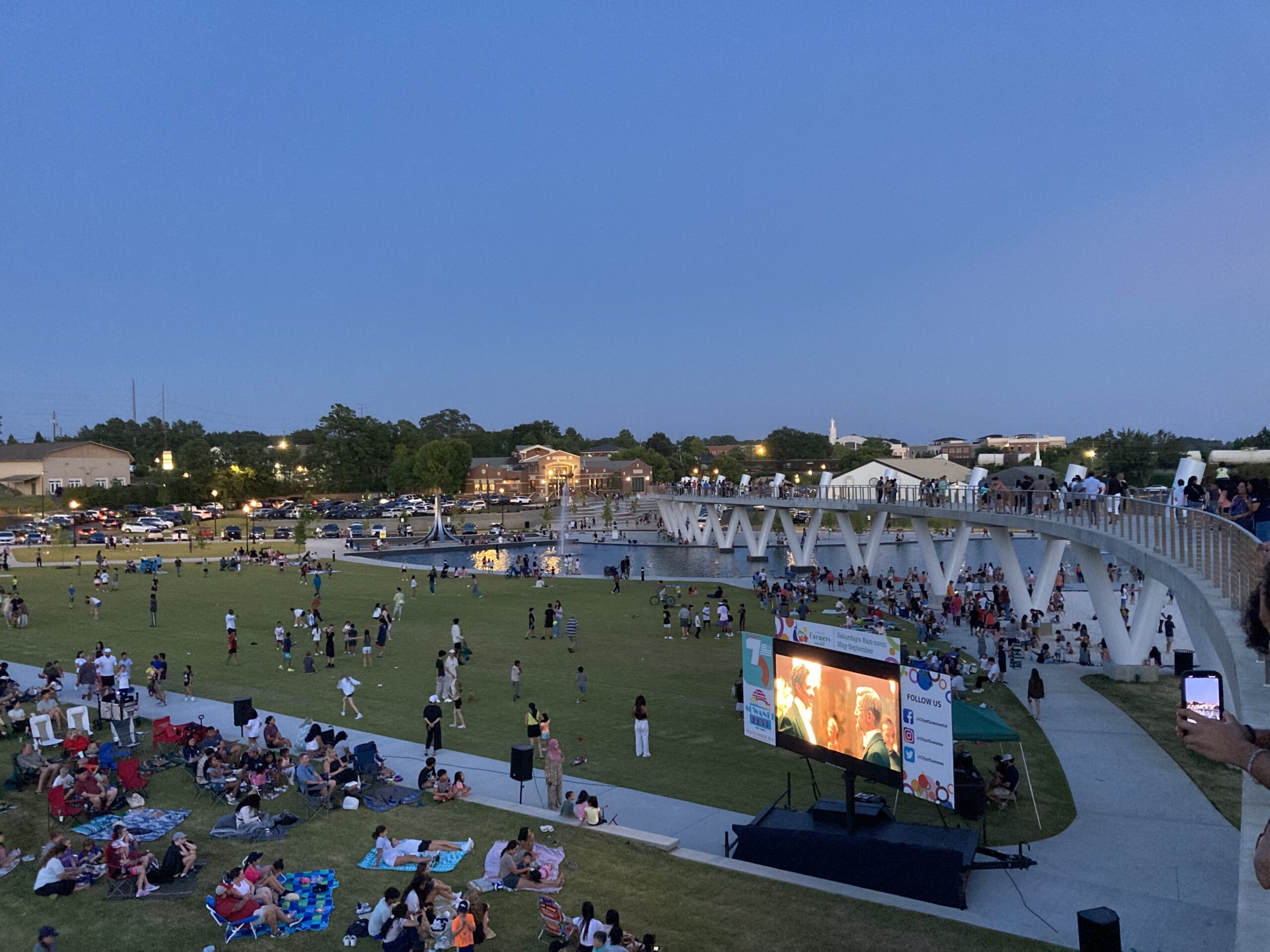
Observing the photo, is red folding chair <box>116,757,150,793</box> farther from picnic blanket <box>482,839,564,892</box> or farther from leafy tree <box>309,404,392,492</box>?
leafy tree <box>309,404,392,492</box>

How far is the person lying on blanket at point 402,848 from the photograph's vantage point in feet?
39.2

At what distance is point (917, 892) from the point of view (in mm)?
10906

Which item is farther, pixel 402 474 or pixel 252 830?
pixel 402 474

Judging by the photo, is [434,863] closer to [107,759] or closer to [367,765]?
[367,765]

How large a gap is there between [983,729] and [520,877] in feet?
27.2

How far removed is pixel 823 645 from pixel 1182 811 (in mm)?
7325

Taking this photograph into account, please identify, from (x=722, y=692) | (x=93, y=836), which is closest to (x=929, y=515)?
(x=722, y=692)

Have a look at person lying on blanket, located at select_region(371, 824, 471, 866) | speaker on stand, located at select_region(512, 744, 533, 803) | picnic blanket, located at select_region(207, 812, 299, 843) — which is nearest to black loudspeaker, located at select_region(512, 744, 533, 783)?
speaker on stand, located at select_region(512, 744, 533, 803)

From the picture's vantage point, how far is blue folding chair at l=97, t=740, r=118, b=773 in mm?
15273

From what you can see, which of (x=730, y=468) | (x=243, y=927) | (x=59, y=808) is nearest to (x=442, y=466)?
(x=730, y=468)

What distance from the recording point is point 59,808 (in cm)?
1360

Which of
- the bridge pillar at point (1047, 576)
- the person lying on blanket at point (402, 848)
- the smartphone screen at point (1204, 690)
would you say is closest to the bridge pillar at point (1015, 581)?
the bridge pillar at point (1047, 576)

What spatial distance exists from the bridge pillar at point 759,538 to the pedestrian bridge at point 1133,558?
6.49ft

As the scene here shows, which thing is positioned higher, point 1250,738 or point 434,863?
point 1250,738
